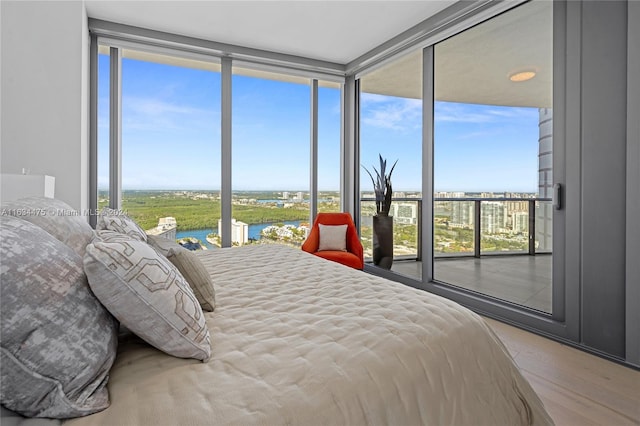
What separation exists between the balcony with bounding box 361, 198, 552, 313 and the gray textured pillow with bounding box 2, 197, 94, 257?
3.02 m

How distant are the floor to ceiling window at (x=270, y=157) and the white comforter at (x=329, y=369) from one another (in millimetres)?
3173

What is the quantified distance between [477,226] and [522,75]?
1.43 metres

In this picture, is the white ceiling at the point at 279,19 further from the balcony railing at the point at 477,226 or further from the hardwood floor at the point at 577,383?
the hardwood floor at the point at 577,383

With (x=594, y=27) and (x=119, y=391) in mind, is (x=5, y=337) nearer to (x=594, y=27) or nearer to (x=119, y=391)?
(x=119, y=391)

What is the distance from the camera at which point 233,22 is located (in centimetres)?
380

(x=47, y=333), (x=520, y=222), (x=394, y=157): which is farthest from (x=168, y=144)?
(x=47, y=333)

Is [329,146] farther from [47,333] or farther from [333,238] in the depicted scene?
[47,333]

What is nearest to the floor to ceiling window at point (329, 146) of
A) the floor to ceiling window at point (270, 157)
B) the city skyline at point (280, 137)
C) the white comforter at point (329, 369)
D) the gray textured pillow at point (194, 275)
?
the city skyline at point (280, 137)

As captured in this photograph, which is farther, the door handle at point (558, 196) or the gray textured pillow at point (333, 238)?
the gray textured pillow at point (333, 238)

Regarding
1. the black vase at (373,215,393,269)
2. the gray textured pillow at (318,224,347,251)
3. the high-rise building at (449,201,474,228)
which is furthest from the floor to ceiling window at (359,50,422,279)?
the gray textured pillow at (318,224,347,251)

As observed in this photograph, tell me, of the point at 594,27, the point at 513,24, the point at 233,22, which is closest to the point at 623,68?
the point at 594,27

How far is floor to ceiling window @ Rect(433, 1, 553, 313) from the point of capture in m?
2.88

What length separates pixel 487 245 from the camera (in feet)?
11.5

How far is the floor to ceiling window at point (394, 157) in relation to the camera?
4211 mm
